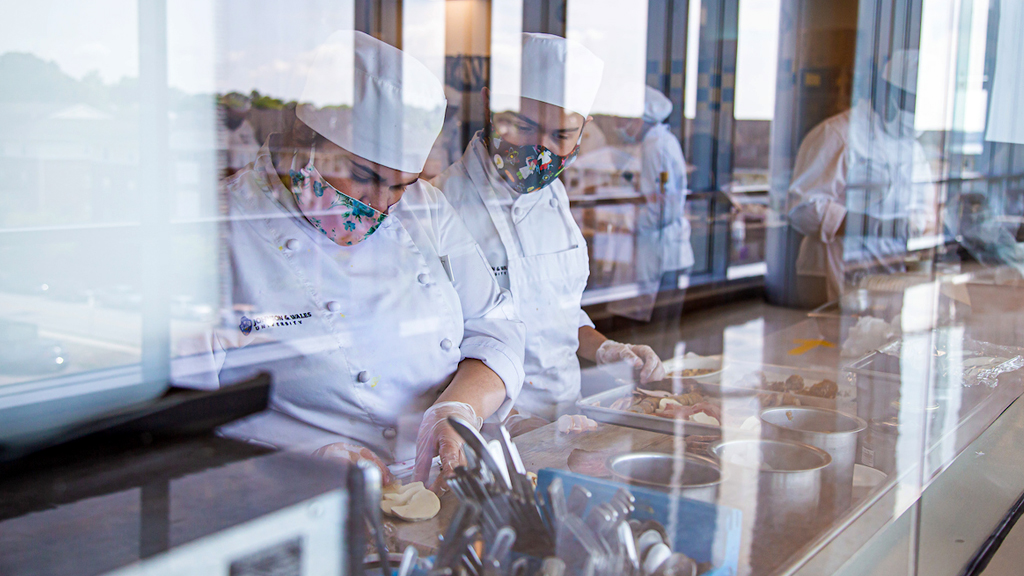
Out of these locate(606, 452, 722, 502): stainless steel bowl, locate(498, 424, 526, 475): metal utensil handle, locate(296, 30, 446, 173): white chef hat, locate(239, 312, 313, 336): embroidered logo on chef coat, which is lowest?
locate(606, 452, 722, 502): stainless steel bowl

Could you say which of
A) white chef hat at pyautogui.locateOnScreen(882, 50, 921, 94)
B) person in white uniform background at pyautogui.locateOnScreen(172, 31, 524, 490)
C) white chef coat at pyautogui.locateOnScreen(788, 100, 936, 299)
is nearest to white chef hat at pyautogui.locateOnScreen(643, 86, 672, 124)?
white chef coat at pyautogui.locateOnScreen(788, 100, 936, 299)

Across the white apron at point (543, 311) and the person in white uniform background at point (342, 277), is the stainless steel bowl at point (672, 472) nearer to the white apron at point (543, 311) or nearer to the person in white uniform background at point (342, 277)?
the person in white uniform background at point (342, 277)

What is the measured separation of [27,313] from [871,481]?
1719 millimetres

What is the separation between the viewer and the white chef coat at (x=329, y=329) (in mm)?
1225

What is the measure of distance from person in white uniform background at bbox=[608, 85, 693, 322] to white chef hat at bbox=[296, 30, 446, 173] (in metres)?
3.04

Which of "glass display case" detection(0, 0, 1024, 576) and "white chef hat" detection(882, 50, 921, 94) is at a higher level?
"white chef hat" detection(882, 50, 921, 94)

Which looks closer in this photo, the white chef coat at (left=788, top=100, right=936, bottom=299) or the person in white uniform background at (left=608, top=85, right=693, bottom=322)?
the white chef coat at (left=788, top=100, right=936, bottom=299)

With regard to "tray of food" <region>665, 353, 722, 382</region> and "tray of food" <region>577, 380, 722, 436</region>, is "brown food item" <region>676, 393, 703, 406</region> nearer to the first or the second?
"tray of food" <region>577, 380, 722, 436</region>

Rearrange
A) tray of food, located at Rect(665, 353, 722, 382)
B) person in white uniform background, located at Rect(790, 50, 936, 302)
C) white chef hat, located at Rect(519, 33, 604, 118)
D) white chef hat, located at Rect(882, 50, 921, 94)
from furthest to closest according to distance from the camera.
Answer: person in white uniform background, located at Rect(790, 50, 936, 302)
white chef hat, located at Rect(882, 50, 921, 94)
white chef hat, located at Rect(519, 33, 604, 118)
tray of food, located at Rect(665, 353, 722, 382)

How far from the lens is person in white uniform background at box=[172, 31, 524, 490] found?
1220 mm

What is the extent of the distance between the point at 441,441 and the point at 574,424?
0.27m

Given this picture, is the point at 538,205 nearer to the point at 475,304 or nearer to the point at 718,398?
the point at 475,304

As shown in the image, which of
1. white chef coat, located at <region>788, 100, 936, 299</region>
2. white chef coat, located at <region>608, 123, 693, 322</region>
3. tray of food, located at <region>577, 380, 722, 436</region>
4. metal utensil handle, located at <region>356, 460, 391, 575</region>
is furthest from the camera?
white chef coat, located at <region>608, 123, 693, 322</region>

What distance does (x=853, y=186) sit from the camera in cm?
389
